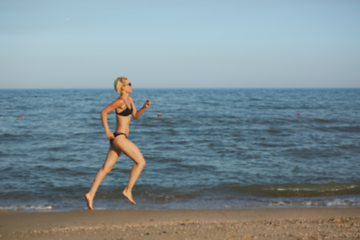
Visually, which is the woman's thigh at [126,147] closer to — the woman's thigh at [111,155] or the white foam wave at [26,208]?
the woman's thigh at [111,155]

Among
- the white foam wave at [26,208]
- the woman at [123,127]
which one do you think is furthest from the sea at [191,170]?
the woman at [123,127]

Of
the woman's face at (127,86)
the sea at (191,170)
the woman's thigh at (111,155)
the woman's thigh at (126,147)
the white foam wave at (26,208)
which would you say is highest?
the woman's face at (127,86)

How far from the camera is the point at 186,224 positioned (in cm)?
591

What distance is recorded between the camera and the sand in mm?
5043

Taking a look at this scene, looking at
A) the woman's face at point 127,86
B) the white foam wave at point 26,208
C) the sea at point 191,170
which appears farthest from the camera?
the sea at point 191,170

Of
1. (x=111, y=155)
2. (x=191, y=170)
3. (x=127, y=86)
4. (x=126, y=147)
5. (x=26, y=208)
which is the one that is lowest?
(x=26, y=208)

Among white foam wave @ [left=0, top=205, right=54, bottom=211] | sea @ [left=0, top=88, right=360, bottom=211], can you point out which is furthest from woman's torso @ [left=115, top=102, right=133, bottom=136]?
white foam wave @ [left=0, top=205, right=54, bottom=211]

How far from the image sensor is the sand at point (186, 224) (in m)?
5.04

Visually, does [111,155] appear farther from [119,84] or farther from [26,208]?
[26,208]

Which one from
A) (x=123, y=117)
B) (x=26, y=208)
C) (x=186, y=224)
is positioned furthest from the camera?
(x=26, y=208)

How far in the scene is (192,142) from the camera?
15.6 m

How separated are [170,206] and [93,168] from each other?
4.11 meters

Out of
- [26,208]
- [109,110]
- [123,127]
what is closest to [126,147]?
[123,127]

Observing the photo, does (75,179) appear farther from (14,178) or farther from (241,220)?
(241,220)
